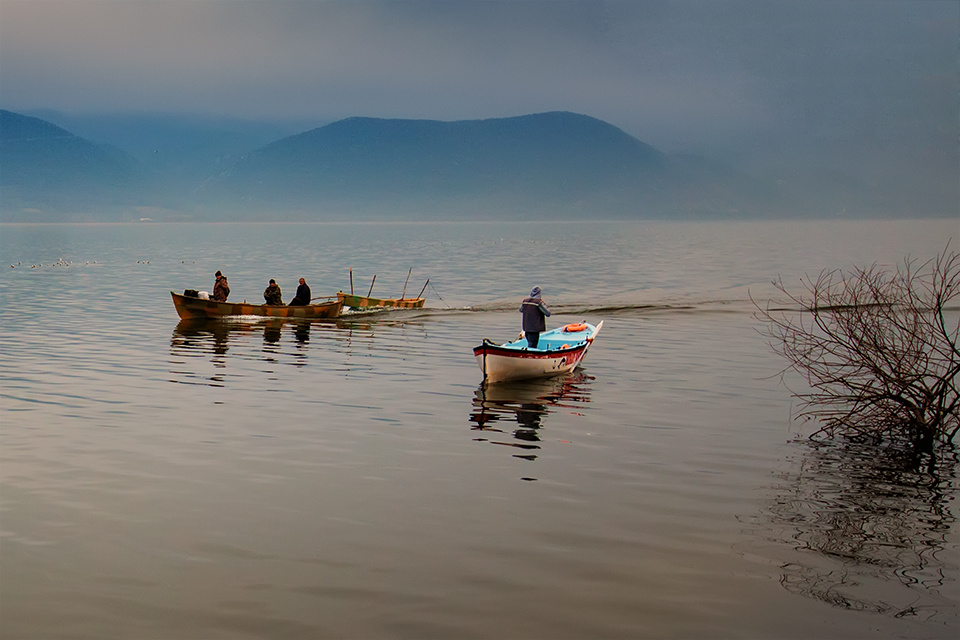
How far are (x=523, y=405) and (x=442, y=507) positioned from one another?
10.00 meters

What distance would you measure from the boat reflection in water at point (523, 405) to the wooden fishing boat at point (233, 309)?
1861 cm

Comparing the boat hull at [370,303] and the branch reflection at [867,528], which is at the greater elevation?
the boat hull at [370,303]

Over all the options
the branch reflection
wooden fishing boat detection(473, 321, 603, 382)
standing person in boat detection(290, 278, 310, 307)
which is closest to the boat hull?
standing person in boat detection(290, 278, 310, 307)

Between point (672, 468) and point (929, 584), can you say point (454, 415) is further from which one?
point (929, 584)

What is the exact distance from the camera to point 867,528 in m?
15.9

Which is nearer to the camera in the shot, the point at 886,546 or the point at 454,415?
the point at 886,546

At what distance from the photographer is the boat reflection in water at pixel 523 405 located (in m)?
22.2

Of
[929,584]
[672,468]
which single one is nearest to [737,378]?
[672,468]

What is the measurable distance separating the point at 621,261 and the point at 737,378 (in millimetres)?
87251

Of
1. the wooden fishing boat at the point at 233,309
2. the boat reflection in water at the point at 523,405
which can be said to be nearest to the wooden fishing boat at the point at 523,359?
the boat reflection in water at the point at 523,405

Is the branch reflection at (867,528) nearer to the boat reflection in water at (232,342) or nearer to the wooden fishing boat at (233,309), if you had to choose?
the boat reflection in water at (232,342)

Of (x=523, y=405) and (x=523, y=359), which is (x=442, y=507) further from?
(x=523, y=359)

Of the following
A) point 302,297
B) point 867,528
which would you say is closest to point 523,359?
point 867,528

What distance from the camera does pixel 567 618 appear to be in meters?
12.4
